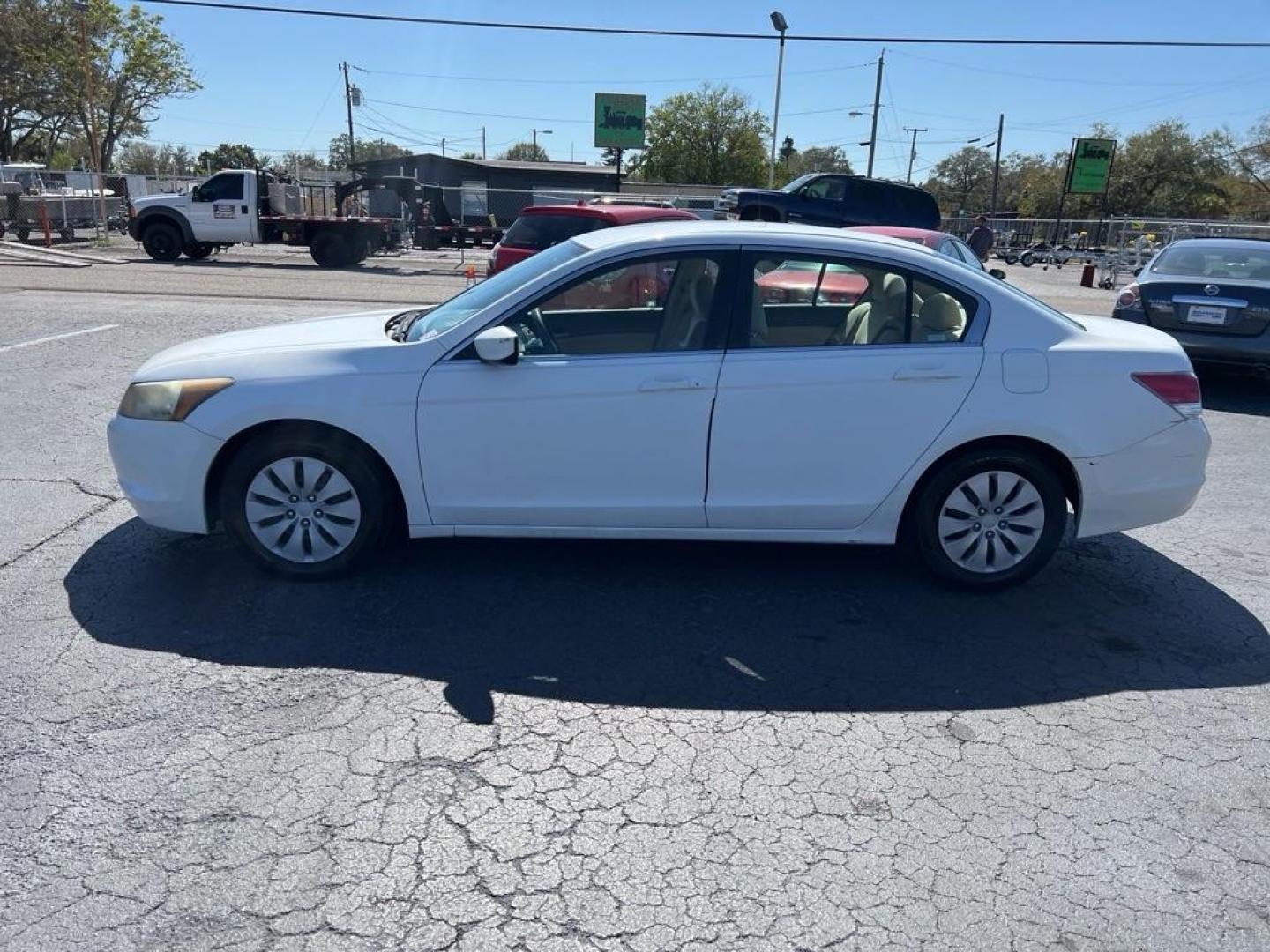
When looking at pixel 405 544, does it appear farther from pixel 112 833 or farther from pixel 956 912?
pixel 956 912

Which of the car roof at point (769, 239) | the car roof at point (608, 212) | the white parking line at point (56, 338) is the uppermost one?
the car roof at point (608, 212)

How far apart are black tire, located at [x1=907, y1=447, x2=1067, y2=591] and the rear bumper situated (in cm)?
13

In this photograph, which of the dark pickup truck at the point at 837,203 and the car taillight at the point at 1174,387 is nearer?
the car taillight at the point at 1174,387

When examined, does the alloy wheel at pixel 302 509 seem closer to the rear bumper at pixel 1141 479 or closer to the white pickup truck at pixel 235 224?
the rear bumper at pixel 1141 479

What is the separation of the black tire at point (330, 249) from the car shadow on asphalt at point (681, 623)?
20.6 metres

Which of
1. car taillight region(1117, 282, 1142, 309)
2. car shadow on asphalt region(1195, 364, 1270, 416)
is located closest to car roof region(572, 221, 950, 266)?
Result: car taillight region(1117, 282, 1142, 309)

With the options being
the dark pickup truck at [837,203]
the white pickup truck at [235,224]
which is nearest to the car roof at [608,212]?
the dark pickup truck at [837,203]

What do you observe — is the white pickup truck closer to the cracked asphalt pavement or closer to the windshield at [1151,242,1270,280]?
the windshield at [1151,242,1270,280]

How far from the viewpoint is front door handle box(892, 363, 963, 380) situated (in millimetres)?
4289

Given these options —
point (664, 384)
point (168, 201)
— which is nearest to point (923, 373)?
point (664, 384)

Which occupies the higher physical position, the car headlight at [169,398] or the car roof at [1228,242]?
the car roof at [1228,242]

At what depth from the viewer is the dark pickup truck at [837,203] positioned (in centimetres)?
2148

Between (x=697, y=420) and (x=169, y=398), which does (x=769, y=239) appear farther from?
(x=169, y=398)

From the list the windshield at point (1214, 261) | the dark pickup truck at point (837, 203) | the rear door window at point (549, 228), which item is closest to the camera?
the windshield at point (1214, 261)
